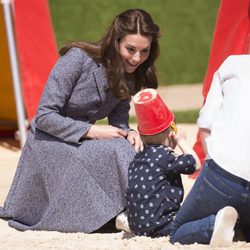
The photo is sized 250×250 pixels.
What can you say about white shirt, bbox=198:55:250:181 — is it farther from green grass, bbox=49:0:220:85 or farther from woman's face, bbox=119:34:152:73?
green grass, bbox=49:0:220:85

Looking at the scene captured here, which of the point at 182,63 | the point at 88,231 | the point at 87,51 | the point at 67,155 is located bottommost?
the point at 182,63

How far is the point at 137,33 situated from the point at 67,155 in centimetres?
71

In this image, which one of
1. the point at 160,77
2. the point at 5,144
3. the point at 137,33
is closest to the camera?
the point at 137,33

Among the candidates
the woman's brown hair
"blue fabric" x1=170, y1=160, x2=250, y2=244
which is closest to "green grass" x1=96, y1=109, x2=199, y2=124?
the woman's brown hair

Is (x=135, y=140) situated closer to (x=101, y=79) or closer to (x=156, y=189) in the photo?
(x=101, y=79)

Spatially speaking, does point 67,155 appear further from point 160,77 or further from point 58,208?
point 160,77

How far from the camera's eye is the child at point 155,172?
359 cm

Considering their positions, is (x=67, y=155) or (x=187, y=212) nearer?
(x=187, y=212)

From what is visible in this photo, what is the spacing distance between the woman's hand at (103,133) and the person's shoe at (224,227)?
3.36ft

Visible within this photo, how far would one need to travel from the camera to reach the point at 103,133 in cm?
415

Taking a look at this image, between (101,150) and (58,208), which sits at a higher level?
(101,150)

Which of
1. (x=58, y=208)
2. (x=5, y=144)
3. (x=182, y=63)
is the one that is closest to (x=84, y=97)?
(x=58, y=208)

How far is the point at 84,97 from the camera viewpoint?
4.17 metres

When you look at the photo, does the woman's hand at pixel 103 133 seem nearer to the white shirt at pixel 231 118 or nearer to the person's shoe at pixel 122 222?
the person's shoe at pixel 122 222
